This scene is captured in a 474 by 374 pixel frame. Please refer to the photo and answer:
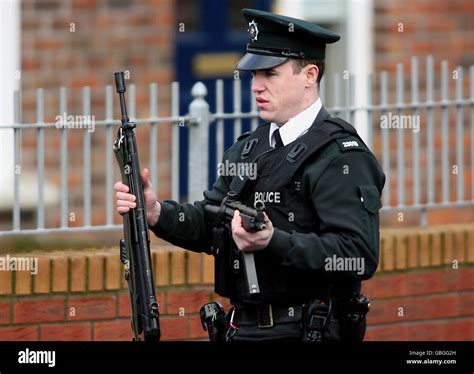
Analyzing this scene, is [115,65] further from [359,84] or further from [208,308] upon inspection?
[208,308]

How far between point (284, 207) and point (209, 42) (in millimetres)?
6255

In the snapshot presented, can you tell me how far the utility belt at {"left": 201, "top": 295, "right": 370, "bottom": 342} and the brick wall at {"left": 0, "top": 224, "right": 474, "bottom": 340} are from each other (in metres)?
2.01

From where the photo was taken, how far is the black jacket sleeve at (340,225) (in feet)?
16.9

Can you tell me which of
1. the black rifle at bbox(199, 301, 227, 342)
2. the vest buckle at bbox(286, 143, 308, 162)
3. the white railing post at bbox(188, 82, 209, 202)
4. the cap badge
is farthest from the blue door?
the vest buckle at bbox(286, 143, 308, 162)

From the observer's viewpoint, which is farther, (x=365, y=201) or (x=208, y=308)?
(x=208, y=308)

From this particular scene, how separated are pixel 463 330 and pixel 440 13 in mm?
3813

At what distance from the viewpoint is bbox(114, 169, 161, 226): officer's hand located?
5344mm

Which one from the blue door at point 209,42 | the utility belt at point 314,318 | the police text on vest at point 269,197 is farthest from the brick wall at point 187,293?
the blue door at point 209,42

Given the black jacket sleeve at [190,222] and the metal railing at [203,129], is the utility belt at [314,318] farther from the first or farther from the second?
the metal railing at [203,129]

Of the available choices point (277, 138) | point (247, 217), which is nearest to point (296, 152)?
point (277, 138)

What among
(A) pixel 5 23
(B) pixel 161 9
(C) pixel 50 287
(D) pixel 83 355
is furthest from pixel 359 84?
(D) pixel 83 355

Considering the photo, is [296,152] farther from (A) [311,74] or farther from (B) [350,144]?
(A) [311,74]

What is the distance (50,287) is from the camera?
7371 millimetres

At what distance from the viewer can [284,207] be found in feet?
17.5
